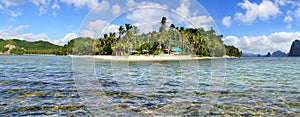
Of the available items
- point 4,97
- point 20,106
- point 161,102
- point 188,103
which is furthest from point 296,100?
point 4,97

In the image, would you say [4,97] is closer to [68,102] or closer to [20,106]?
[20,106]

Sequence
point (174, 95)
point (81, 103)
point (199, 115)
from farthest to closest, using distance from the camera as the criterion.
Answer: point (174, 95) < point (81, 103) < point (199, 115)

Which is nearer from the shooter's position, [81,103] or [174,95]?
[81,103]

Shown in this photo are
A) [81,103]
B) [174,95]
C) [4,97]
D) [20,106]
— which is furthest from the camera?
[174,95]

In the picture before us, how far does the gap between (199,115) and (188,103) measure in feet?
6.53

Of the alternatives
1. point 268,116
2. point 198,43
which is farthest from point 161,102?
point 198,43

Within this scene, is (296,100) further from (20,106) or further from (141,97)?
(20,106)

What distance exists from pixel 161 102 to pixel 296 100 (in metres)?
6.89

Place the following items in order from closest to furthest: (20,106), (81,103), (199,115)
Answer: (199,115) < (20,106) < (81,103)

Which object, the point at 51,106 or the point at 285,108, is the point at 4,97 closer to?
the point at 51,106

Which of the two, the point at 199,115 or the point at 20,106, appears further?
the point at 20,106

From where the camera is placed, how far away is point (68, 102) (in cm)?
1151

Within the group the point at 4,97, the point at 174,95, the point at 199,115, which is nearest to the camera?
the point at 199,115

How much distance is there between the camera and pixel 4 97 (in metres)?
12.4
